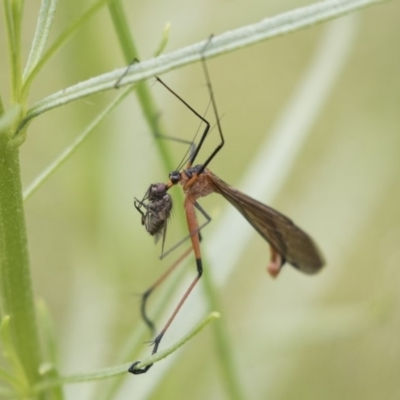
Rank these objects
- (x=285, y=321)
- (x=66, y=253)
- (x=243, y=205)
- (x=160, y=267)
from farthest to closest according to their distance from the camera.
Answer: (x=66, y=253) → (x=160, y=267) → (x=285, y=321) → (x=243, y=205)

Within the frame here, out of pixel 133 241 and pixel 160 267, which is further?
pixel 160 267

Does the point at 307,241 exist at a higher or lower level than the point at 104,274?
lower

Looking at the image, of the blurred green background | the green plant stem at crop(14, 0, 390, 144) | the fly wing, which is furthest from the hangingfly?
the green plant stem at crop(14, 0, 390, 144)

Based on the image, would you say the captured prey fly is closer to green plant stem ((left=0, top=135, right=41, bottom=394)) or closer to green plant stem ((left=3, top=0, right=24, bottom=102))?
green plant stem ((left=0, top=135, right=41, bottom=394))

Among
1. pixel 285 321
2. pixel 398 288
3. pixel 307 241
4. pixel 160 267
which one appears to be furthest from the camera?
pixel 398 288

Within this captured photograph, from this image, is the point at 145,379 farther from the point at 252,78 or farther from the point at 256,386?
the point at 252,78

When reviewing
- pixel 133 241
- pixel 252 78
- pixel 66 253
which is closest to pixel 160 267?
pixel 133 241

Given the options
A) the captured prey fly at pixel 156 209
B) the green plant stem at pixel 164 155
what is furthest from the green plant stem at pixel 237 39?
the captured prey fly at pixel 156 209
